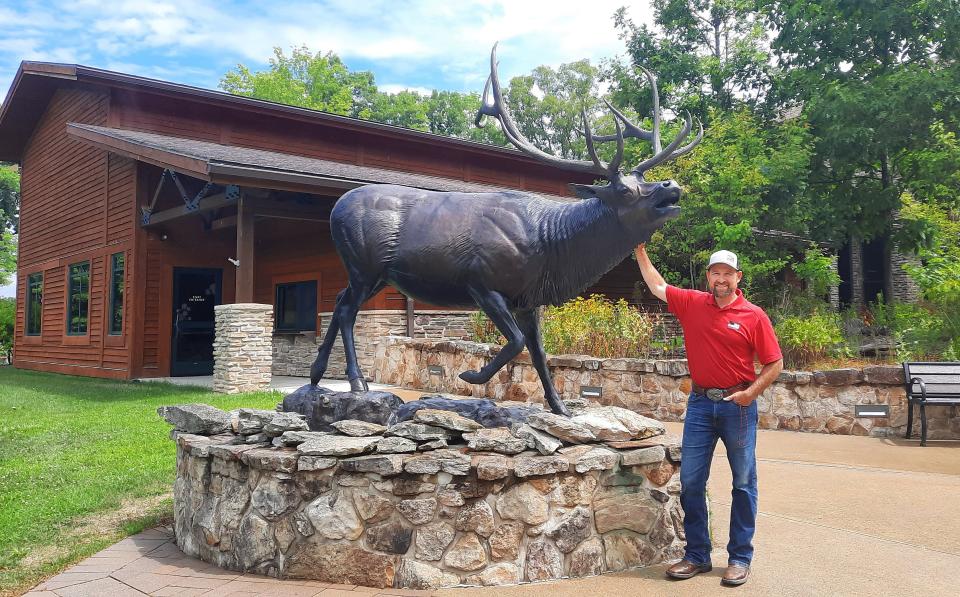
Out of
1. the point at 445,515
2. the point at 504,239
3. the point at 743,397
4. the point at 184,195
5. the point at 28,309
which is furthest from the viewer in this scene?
the point at 28,309

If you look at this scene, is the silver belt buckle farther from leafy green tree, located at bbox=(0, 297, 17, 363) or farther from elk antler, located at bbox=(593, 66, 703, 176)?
leafy green tree, located at bbox=(0, 297, 17, 363)

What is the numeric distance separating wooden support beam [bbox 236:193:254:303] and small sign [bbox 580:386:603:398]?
18.3ft

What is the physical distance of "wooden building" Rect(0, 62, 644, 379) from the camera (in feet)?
42.4

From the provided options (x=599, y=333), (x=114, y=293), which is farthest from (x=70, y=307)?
(x=599, y=333)

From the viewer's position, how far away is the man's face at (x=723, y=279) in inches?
140

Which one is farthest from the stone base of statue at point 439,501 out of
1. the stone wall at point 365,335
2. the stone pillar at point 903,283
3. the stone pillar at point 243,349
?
the stone pillar at point 903,283

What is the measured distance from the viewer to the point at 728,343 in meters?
3.51

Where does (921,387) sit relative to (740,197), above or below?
below

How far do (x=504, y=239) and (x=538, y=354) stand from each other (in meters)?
0.79

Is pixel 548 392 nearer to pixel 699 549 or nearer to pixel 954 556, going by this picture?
pixel 699 549

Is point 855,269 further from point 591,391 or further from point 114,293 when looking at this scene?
point 114,293

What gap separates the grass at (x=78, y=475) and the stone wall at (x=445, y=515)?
3.80 ft

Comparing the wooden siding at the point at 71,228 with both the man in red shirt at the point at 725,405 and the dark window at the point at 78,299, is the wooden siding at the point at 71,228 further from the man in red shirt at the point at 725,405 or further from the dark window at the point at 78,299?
the man in red shirt at the point at 725,405

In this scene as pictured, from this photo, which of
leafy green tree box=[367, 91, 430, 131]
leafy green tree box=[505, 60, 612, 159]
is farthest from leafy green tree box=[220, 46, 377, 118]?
leafy green tree box=[505, 60, 612, 159]
